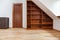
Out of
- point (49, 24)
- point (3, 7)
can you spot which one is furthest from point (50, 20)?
point (3, 7)

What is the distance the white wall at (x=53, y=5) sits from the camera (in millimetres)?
6614

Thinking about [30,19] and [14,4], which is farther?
[14,4]

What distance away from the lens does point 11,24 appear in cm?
922

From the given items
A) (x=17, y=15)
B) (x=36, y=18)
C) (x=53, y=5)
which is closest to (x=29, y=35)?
(x=53, y=5)

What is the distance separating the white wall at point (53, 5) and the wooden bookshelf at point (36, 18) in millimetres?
1888

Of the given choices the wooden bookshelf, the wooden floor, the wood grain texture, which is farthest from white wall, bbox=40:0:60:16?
the wood grain texture

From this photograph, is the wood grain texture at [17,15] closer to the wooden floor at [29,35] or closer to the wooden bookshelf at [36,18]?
the wooden bookshelf at [36,18]

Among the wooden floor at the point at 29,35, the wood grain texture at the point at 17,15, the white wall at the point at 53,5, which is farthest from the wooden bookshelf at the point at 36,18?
the wooden floor at the point at 29,35

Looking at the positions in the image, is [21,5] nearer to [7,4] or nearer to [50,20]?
[7,4]

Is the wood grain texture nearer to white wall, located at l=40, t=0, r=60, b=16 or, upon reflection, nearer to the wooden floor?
the wooden floor

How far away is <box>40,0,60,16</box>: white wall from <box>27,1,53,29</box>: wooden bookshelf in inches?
74.3

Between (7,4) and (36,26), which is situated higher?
(7,4)

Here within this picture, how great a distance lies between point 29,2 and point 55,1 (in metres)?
2.45

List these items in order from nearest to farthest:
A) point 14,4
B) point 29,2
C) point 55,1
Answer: point 55,1 < point 29,2 < point 14,4
